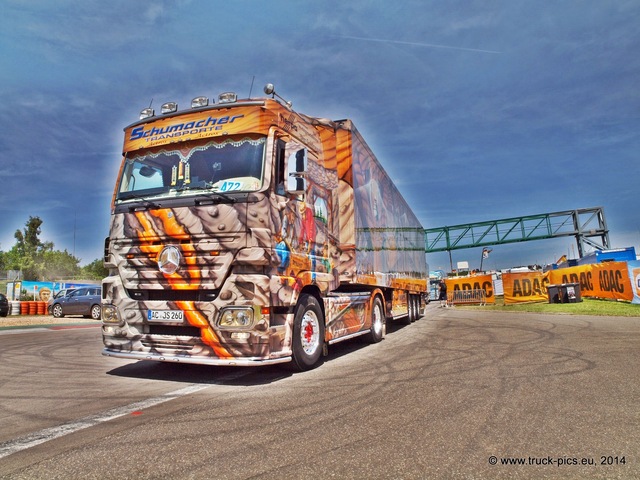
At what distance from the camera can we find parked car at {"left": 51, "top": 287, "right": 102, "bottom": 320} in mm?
19719

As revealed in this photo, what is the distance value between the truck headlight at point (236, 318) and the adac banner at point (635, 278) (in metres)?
17.3

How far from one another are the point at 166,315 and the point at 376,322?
504 cm

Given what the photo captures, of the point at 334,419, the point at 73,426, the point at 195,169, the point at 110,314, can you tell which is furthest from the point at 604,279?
the point at 73,426

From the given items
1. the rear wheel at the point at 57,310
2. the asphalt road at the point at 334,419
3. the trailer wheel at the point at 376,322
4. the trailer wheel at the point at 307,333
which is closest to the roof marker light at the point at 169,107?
the trailer wheel at the point at 307,333

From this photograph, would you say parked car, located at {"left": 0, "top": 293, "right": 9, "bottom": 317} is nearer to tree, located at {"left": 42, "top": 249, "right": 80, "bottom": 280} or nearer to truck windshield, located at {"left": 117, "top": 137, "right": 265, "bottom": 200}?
truck windshield, located at {"left": 117, "top": 137, "right": 265, "bottom": 200}

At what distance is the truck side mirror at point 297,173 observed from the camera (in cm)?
545

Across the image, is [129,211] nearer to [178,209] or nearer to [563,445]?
[178,209]

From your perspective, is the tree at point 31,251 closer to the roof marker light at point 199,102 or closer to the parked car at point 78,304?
the parked car at point 78,304

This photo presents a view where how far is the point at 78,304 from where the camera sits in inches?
778

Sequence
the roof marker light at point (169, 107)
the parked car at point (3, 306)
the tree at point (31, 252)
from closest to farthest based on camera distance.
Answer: the roof marker light at point (169, 107) → the parked car at point (3, 306) → the tree at point (31, 252)

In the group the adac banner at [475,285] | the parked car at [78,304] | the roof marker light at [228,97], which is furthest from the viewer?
the adac banner at [475,285]

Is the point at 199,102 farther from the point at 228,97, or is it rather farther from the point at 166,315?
the point at 166,315

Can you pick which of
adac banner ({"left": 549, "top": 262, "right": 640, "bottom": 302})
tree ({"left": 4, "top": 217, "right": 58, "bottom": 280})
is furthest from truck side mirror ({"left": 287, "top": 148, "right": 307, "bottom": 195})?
tree ({"left": 4, "top": 217, "right": 58, "bottom": 280})

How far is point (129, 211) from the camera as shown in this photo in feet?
17.9
